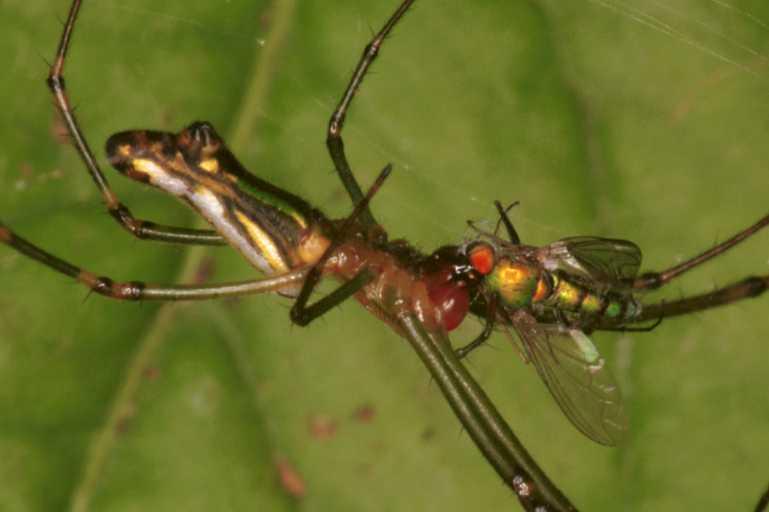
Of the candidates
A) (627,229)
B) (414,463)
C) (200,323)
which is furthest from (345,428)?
(627,229)

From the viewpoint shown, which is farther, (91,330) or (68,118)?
(91,330)

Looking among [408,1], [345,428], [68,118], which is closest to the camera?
[68,118]

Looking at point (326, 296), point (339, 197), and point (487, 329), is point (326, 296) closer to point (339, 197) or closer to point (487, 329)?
point (487, 329)

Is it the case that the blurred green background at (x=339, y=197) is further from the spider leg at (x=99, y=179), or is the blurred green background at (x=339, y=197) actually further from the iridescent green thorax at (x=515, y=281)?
the iridescent green thorax at (x=515, y=281)

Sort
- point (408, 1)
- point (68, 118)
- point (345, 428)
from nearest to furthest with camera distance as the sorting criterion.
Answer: point (68, 118)
point (408, 1)
point (345, 428)

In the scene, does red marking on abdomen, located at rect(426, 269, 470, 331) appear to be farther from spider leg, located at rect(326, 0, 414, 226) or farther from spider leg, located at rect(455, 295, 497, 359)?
spider leg, located at rect(326, 0, 414, 226)

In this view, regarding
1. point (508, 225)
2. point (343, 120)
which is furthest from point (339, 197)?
point (508, 225)

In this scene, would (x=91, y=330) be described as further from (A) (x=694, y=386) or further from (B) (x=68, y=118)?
(A) (x=694, y=386)
